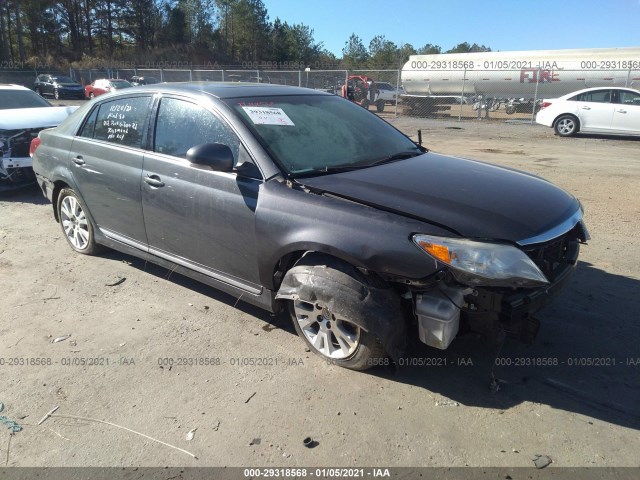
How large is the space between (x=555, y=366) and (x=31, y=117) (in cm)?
826

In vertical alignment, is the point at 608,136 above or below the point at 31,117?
below

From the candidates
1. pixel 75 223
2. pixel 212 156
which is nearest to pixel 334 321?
pixel 212 156

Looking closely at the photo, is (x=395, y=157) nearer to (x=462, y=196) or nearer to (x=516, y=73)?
(x=462, y=196)

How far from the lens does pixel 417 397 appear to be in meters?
2.84

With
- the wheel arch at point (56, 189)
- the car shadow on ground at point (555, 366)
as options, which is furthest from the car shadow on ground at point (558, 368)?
the wheel arch at point (56, 189)

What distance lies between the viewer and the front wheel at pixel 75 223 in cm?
491

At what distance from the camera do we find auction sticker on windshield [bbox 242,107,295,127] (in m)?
3.45

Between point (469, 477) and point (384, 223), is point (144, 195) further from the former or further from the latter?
point (469, 477)

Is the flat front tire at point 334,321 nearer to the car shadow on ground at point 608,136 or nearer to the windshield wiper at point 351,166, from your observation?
the windshield wiper at point 351,166

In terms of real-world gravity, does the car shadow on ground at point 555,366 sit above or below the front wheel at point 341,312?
below

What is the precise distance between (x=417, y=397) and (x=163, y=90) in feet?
9.96

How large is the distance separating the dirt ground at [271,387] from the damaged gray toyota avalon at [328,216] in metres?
0.34

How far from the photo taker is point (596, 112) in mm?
14820

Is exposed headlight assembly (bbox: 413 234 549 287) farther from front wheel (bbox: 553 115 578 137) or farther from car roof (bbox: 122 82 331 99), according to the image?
front wheel (bbox: 553 115 578 137)
